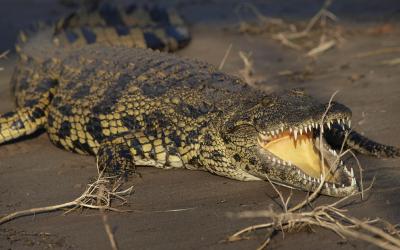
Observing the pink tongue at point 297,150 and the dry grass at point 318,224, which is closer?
the dry grass at point 318,224

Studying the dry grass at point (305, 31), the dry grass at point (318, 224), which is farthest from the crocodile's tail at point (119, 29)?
the dry grass at point (318, 224)

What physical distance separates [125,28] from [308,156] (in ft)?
12.2

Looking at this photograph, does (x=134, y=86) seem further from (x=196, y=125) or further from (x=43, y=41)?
(x=43, y=41)

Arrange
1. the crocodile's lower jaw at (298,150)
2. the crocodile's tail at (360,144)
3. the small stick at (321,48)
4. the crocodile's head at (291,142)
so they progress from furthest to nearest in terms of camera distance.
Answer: the small stick at (321,48) → the crocodile's tail at (360,144) → the crocodile's lower jaw at (298,150) → the crocodile's head at (291,142)

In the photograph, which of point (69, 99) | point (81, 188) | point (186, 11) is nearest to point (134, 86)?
point (69, 99)

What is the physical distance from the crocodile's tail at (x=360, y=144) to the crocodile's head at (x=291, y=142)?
0.47m

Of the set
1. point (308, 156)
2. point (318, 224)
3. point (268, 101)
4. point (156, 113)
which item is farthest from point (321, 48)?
point (318, 224)

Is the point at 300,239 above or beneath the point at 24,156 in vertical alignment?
above

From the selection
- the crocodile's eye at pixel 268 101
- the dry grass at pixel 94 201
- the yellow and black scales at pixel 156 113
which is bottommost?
the dry grass at pixel 94 201

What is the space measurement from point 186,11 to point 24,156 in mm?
5187

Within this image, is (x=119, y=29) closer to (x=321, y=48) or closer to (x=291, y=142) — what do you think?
(x=321, y=48)

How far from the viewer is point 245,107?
182 inches

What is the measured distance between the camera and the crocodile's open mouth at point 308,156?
4160mm

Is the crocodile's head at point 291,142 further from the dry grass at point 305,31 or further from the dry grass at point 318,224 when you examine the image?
the dry grass at point 305,31
